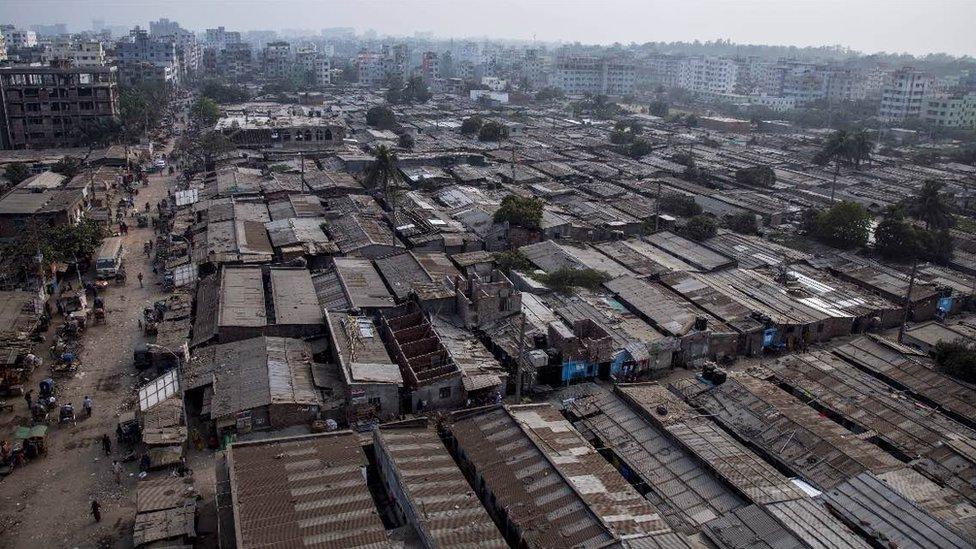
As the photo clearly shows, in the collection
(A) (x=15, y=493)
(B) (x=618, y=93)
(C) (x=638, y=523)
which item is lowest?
(A) (x=15, y=493)

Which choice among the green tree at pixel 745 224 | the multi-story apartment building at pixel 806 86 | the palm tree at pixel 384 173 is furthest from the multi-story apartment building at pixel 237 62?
the green tree at pixel 745 224

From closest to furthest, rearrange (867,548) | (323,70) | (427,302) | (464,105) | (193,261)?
(867,548) → (427,302) → (193,261) → (464,105) → (323,70)

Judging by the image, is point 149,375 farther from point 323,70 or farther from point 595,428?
point 323,70

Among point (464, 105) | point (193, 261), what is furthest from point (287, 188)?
point (464, 105)

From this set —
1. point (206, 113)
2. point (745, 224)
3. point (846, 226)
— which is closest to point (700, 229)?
point (745, 224)

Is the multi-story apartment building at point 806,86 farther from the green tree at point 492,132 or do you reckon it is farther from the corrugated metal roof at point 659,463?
the corrugated metal roof at point 659,463

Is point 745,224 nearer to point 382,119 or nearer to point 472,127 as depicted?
point 472,127
